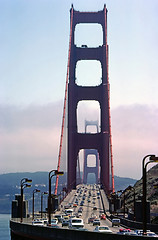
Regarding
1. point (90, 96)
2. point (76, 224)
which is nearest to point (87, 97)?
point (90, 96)

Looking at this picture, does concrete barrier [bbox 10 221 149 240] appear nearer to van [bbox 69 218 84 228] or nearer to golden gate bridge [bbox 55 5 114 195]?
van [bbox 69 218 84 228]

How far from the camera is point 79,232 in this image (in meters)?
33.4

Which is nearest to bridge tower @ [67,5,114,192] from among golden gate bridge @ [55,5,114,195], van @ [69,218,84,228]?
golden gate bridge @ [55,5,114,195]

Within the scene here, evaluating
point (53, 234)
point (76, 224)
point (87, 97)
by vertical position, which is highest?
point (87, 97)

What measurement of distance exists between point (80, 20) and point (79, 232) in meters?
84.1

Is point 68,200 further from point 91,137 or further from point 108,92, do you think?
point 108,92

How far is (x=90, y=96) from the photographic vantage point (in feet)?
375

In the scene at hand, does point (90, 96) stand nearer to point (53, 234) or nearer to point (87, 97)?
point (87, 97)

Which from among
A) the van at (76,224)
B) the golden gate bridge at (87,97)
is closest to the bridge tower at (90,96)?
the golden gate bridge at (87,97)

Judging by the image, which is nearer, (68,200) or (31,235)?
(31,235)

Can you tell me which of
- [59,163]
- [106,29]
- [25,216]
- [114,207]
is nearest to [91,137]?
[59,163]

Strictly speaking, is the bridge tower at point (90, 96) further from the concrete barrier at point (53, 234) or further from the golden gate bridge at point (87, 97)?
the concrete barrier at point (53, 234)

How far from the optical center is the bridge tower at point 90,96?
112062mm

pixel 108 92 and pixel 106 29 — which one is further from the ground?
pixel 106 29
